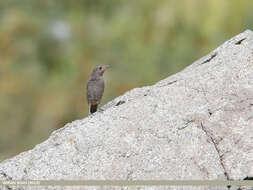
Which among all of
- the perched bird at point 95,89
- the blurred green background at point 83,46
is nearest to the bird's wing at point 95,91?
the perched bird at point 95,89

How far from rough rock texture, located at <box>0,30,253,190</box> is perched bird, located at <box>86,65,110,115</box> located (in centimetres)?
258

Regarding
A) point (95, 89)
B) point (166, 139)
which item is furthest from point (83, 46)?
point (166, 139)

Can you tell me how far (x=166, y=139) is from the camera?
20.5 ft

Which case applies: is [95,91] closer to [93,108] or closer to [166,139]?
[93,108]

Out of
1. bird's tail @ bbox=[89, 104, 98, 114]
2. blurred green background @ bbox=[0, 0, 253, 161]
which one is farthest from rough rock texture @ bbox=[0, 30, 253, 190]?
blurred green background @ bbox=[0, 0, 253, 161]

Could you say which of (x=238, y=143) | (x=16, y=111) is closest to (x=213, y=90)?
(x=238, y=143)

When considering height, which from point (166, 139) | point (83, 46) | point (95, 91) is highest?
point (83, 46)

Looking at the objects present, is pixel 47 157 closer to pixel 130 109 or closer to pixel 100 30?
pixel 130 109

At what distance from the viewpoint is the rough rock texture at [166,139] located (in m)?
5.95

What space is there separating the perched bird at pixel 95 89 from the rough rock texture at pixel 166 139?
2575mm

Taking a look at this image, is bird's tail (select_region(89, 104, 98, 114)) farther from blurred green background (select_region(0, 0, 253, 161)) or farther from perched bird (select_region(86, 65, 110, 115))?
→ blurred green background (select_region(0, 0, 253, 161))

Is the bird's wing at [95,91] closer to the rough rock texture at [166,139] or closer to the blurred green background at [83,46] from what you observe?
the rough rock texture at [166,139]

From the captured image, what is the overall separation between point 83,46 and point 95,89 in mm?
15942

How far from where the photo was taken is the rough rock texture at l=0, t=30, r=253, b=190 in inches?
234
